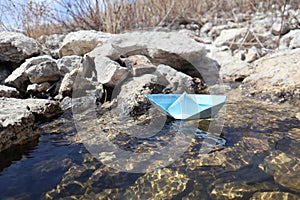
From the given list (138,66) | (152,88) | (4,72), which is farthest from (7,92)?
(152,88)

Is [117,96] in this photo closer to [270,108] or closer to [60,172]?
[60,172]

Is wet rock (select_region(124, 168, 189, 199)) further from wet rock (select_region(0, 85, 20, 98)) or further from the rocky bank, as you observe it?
wet rock (select_region(0, 85, 20, 98))

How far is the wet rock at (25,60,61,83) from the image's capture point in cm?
340

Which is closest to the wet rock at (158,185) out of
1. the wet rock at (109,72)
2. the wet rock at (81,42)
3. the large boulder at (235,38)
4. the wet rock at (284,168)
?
the wet rock at (284,168)

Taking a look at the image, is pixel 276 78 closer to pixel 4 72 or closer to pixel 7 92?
pixel 7 92

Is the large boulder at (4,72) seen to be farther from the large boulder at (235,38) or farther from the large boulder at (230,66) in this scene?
the large boulder at (235,38)

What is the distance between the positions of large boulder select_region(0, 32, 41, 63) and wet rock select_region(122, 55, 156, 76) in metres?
1.58

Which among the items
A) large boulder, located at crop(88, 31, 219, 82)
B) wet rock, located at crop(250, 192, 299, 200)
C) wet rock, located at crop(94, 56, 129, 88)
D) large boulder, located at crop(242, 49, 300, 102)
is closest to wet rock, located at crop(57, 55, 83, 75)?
wet rock, located at crop(94, 56, 129, 88)

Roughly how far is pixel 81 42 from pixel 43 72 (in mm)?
1042

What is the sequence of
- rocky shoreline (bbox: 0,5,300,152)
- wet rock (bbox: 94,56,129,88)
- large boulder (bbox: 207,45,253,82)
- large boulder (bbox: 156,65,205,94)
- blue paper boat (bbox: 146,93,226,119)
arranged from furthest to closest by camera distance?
large boulder (bbox: 207,45,253,82), large boulder (bbox: 156,65,205,94), wet rock (bbox: 94,56,129,88), rocky shoreline (bbox: 0,5,300,152), blue paper boat (bbox: 146,93,226,119)

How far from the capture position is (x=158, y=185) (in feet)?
5.20

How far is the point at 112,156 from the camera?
1939 mm

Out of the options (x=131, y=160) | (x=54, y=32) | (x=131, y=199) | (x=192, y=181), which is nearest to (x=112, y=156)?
(x=131, y=160)

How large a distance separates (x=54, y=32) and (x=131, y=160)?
5067 millimetres
